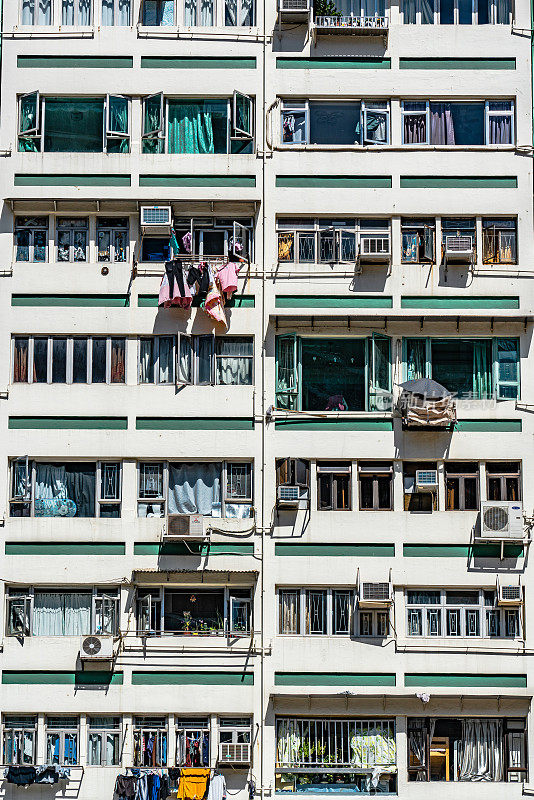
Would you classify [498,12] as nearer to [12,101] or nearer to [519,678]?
[12,101]

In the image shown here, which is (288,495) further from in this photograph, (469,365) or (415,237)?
(415,237)

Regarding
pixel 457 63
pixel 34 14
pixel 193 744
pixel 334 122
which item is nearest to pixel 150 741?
pixel 193 744

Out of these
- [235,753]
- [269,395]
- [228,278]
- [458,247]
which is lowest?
[235,753]

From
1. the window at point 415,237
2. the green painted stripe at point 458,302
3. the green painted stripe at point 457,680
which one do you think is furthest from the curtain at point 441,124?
the green painted stripe at point 457,680

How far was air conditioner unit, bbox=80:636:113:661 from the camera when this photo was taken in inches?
950

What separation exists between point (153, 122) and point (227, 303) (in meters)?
4.40

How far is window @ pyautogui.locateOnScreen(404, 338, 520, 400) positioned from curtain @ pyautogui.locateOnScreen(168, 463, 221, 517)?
4.75 m

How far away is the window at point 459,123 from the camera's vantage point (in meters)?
26.3

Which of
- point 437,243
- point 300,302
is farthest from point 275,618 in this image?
point 437,243

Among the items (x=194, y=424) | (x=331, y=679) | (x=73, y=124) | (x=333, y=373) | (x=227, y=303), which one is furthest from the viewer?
(x=73, y=124)

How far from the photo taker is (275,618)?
81.0 feet

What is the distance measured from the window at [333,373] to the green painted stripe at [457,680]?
5.61 m

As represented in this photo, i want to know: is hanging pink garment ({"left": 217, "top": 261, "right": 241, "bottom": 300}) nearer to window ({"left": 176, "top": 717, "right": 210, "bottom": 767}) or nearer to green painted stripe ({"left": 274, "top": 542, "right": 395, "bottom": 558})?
green painted stripe ({"left": 274, "top": 542, "right": 395, "bottom": 558})

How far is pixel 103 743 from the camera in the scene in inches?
961
